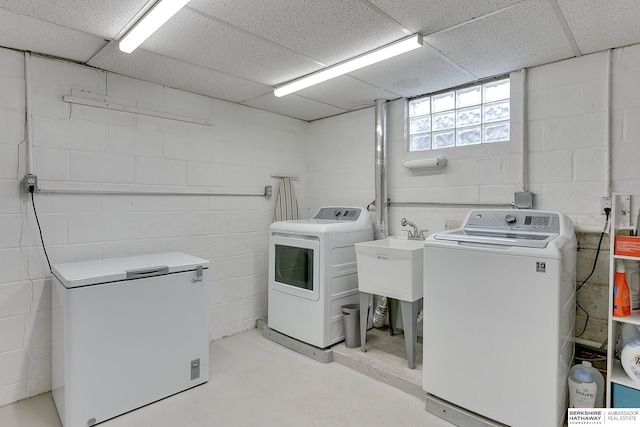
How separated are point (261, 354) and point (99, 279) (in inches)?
60.0

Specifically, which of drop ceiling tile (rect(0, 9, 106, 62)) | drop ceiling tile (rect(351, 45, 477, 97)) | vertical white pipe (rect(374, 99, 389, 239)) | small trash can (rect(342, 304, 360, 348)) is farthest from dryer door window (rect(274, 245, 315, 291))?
drop ceiling tile (rect(0, 9, 106, 62))

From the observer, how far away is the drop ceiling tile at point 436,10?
5.73 feet

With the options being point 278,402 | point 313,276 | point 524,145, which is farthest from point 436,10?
point 278,402

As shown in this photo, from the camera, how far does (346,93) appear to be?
3.15 m

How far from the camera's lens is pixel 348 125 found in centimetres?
376

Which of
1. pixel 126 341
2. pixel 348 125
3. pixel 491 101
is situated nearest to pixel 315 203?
pixel 348 125

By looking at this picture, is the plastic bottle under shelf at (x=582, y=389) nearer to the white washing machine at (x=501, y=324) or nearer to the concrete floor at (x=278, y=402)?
the white washing machine at (x=501, y=324)

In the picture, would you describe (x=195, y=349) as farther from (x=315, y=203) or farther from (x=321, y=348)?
(x=315, y=203)

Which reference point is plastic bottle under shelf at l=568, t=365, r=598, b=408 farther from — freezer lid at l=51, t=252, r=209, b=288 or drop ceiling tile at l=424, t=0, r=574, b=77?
freezer lid at l=51, t=252, r=209, b=288

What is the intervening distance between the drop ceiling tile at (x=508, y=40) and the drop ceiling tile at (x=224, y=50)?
98 cm

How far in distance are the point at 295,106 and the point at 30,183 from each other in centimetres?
229

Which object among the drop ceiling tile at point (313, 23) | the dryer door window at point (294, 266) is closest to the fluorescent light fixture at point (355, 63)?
the drop ceiling tile at point (313, 23)

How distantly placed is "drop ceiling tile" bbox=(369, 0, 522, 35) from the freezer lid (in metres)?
2.03

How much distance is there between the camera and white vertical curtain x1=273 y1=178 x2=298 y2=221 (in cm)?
378
